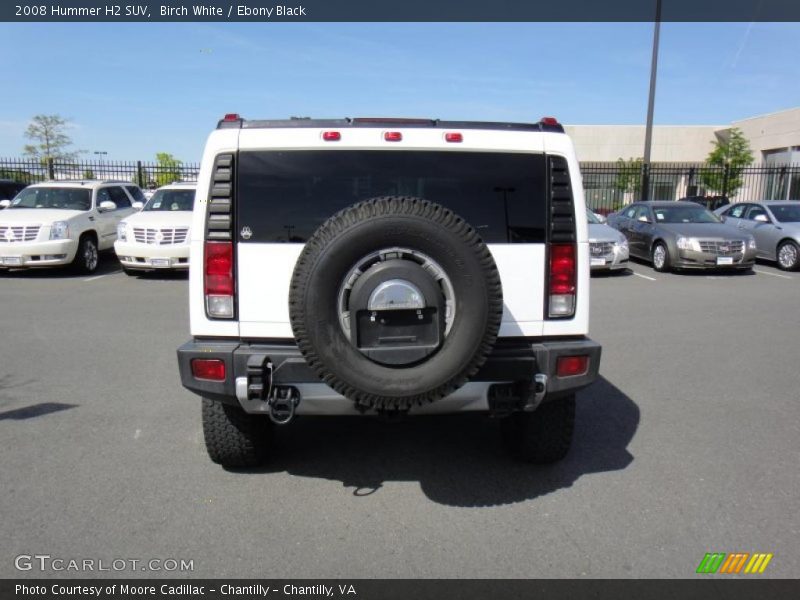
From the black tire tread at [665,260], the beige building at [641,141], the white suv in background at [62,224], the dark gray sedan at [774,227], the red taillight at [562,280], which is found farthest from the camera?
the beige building at [641,141]

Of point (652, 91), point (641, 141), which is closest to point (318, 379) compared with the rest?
point (652, 91)

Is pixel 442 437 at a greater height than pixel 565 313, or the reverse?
pixel 565 313

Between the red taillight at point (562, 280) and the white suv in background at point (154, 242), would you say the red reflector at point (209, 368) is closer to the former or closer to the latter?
the red taillight at point (562, 280)

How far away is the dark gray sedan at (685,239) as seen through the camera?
13602 mm

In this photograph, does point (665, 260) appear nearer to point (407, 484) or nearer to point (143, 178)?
point (407, 484)

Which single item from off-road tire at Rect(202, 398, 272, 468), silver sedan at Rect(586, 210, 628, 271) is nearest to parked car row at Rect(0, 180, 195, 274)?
silver sedan at Rect(586, 210, 628, 271)

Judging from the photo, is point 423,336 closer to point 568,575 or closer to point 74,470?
point 568,575

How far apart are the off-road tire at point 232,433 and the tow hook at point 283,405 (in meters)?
0.50

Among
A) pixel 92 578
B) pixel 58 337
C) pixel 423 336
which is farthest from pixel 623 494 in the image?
pixel 58 337

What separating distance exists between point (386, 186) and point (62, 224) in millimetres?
10902

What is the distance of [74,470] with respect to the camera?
4.03m

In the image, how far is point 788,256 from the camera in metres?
14.6

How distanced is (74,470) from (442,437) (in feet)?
7.77

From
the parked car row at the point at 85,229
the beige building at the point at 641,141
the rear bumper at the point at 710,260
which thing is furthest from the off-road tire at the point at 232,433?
the beige building at the point at 641,141
